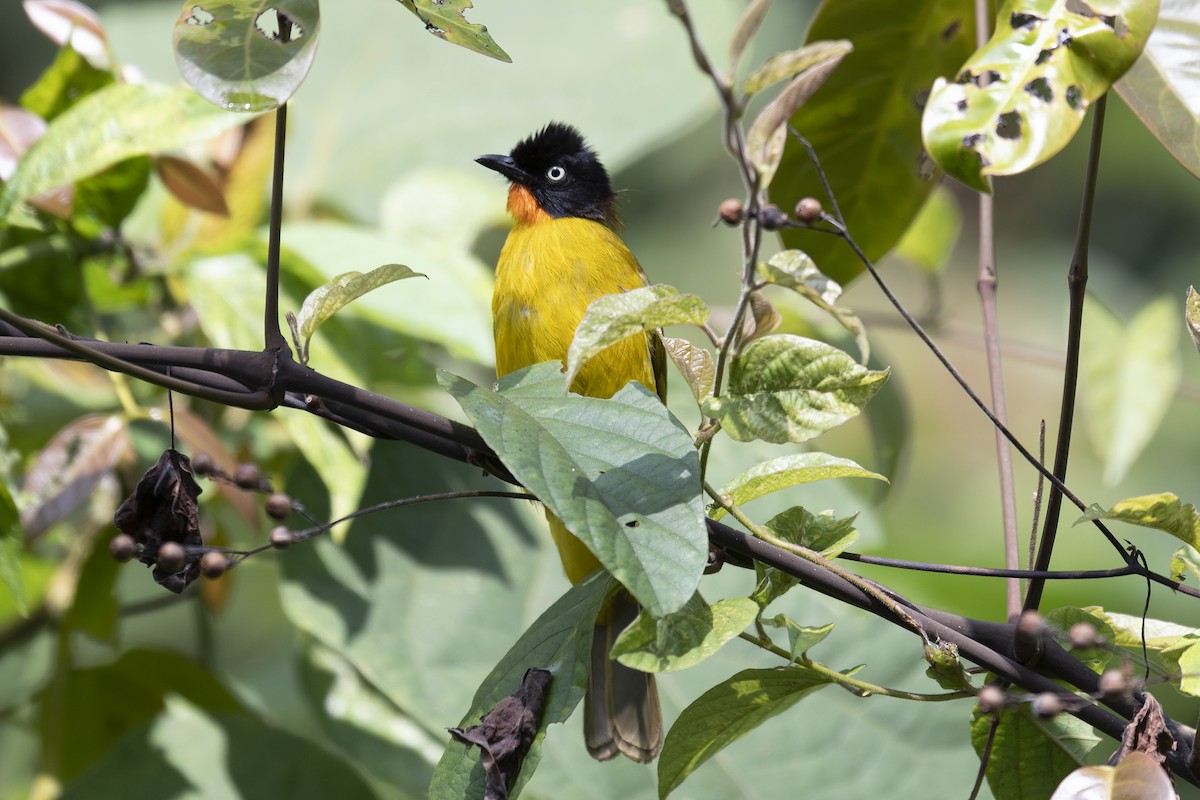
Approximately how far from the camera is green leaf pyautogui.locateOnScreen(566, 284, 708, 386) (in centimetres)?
108

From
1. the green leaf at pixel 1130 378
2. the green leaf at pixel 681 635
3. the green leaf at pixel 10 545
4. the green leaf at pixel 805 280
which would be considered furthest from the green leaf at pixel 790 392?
the green leaf at pixel 1130 378

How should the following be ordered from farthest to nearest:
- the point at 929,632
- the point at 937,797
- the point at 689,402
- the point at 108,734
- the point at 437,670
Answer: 1. the point at 689,402
2. the point at 108,734
3. the point at 437,670
4. the point at 937,797
5. the point at 929,632

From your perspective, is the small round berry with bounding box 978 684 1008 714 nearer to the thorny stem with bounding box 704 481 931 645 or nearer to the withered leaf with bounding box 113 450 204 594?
the thorny stem with bounding box 704 481 931 645

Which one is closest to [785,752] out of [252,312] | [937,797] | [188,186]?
[937,797]

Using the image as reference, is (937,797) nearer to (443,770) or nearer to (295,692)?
(443,770)

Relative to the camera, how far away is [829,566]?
116 cm

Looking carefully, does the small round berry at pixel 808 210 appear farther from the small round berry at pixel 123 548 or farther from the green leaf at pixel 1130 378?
the green leaf at pixel 1130 378

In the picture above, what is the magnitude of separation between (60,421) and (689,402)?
1.57 meters

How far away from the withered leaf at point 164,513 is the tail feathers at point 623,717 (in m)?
1.05

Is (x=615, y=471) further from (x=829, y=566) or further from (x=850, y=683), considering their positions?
(x=850, y=683)

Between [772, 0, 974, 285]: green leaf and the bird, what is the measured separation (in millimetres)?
414

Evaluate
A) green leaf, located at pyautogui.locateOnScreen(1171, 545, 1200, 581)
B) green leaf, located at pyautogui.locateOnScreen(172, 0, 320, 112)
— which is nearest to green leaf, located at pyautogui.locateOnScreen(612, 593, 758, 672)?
green leaf, located at pyautogui.locateOnScreen(1171, 545, 1200, 581)

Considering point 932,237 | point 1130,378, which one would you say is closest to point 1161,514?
point 1130,378

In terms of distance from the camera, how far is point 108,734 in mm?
2496
